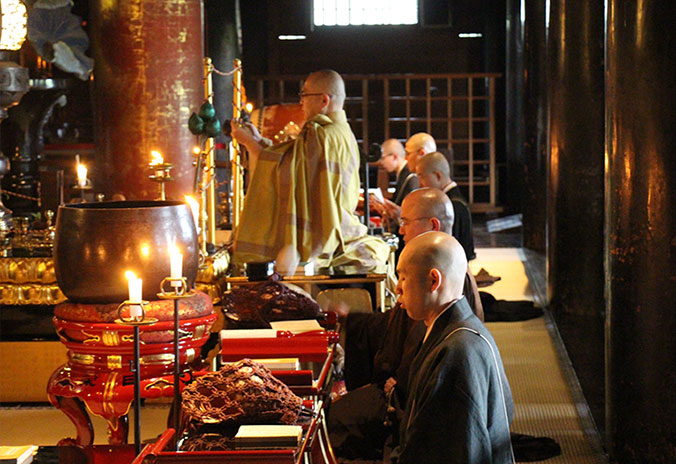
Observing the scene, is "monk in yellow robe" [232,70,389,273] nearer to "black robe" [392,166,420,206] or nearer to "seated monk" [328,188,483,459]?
"seated monk" [328,188,483,459]

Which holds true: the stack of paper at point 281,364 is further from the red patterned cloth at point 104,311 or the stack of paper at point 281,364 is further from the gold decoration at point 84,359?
the gold decoration at point 84,359

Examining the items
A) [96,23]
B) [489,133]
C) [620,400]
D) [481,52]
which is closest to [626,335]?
[620,400]

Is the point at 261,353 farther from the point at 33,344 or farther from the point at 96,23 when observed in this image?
the point at 96,23

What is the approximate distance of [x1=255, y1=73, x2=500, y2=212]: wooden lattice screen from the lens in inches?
486

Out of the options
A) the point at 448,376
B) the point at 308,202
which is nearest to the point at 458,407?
the point at 448,376

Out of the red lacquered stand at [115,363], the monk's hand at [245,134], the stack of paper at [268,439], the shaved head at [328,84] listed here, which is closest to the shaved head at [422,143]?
the shaved head at [328,84]

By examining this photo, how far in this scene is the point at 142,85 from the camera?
5.99m

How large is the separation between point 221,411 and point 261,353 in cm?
63

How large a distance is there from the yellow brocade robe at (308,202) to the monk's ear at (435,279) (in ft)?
7.30

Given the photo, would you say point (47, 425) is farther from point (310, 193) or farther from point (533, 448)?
point (533, 448)

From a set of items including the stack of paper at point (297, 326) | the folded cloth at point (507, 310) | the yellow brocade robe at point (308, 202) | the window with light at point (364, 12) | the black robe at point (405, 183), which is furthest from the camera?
the window with light at point (364, 12)

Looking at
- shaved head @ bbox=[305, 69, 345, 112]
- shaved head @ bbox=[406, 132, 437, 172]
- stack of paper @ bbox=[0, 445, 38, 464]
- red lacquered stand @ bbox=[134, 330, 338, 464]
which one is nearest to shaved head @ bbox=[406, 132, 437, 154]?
shaved head @ bbox=[406, 132, 437, 172]

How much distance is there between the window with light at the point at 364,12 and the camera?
14133 millimetres

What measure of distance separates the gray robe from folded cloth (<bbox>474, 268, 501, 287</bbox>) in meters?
5.49
